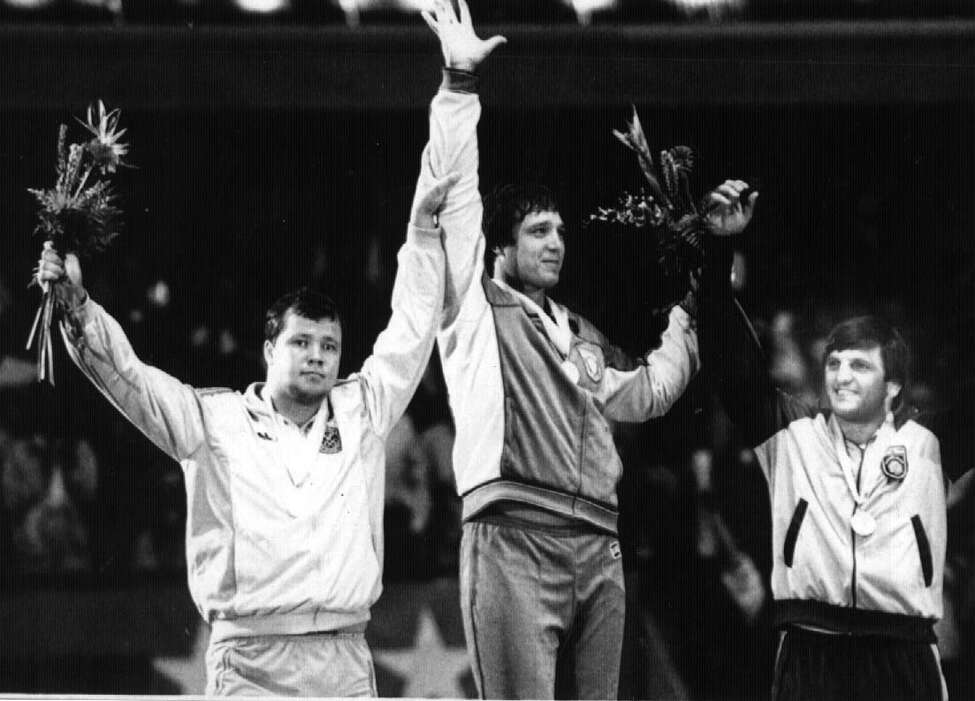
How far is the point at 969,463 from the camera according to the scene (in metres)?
3.69

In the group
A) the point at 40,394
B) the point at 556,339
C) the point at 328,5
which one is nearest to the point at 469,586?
the point at 556,339

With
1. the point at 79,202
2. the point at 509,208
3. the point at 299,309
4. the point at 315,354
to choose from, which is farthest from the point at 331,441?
the point at 79,202

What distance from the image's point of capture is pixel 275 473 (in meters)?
3.50

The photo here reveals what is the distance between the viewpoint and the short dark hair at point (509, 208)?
3.64 meters

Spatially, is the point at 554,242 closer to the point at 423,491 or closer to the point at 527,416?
the point at 527,416

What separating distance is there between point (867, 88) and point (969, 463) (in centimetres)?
109

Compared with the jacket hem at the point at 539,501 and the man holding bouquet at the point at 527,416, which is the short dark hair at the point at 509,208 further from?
the jacket hem at the point at 539,501

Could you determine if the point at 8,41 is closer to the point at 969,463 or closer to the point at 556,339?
the point at 556,339

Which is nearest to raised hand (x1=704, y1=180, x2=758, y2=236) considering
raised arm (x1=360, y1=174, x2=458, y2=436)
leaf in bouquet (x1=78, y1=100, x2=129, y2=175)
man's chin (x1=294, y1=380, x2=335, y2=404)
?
raised arm (x1=360, y1=174, x2=458, y2=436)

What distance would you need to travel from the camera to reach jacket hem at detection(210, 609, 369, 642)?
3.41m

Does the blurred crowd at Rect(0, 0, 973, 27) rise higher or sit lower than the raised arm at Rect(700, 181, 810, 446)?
higher

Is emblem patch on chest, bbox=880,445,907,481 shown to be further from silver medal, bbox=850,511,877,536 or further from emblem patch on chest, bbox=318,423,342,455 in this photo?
emblem patch on chest, bbox=318,423,342,455

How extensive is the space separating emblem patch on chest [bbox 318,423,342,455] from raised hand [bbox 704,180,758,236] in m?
1.18

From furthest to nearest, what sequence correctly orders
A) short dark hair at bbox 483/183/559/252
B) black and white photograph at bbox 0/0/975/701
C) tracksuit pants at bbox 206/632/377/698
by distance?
short dark hair at bbox 483/183/559/252
black and white photograph at bbox 0/0/975/701
tracksuit pants at bbox 206/632/377/698
